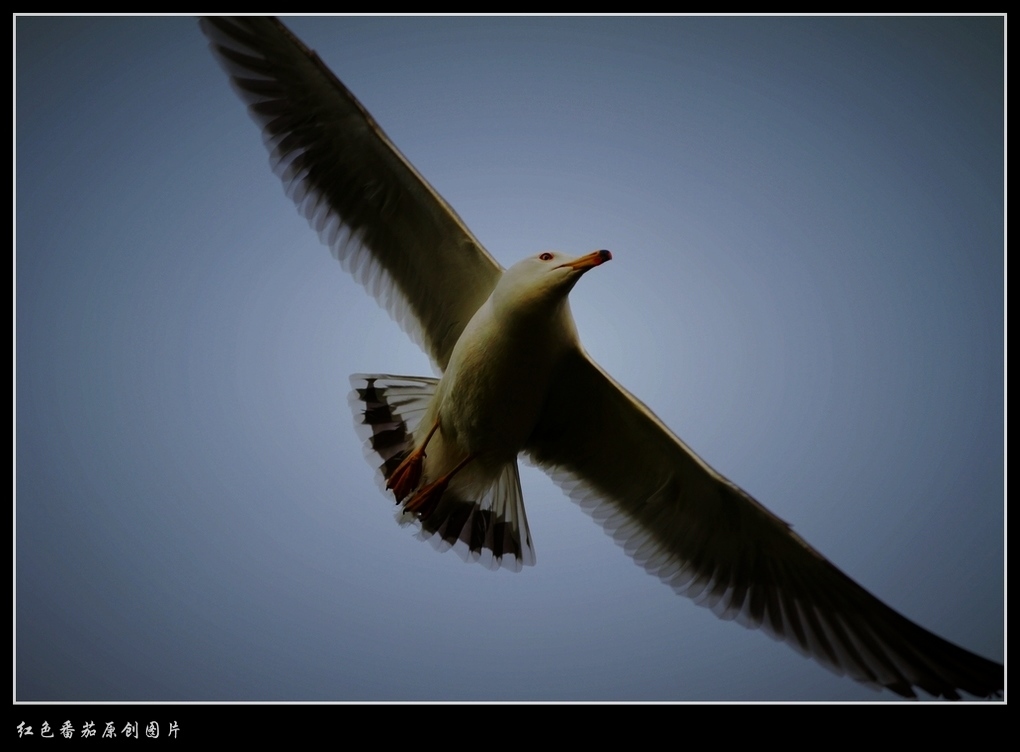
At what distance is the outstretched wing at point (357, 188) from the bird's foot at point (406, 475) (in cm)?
45

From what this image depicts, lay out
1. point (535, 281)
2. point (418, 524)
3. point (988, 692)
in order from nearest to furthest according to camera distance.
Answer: point (535, 281) < point (988, 692) < point (418, 524)

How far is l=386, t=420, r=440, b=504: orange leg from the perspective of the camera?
13.0ft

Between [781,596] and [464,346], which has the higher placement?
[464,346]

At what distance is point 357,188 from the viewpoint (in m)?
3.95

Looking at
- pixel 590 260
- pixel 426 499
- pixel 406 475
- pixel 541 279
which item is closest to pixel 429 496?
pixel 426 499

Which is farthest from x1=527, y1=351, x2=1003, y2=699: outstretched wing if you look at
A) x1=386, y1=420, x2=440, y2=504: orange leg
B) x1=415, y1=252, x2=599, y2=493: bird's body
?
x1=386, y1=420, x2=440, y2=504: orange leg

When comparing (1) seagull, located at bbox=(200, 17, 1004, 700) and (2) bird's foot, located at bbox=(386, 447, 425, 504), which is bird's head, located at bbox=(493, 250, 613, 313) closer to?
(1) seagull, located at bbox=(200, 17, 1004, 700)

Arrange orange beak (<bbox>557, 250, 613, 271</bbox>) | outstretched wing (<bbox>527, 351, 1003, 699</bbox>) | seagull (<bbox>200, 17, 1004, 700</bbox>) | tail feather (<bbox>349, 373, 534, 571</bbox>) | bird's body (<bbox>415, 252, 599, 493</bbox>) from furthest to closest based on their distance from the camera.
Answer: tail feather (<bbox>349, 373, 534, 571</bbox>)
outstretched wing (<bbox>527, 351, 1003, 699</bbox>)
seagull (<bbox>200, 17, 1004, 700</bbox>)
bird's body (<bbox>415, 252, 599, 493</bbox>)
orange beak (<bbox>557, 250, 613, 271</bbox>)

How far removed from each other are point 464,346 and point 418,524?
34.3 inches

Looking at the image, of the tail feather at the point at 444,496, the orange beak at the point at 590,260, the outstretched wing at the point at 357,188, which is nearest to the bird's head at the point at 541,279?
the orange beak at the point at 590,260

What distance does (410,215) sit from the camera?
154 inches

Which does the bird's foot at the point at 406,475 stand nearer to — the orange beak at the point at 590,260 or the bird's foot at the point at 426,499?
the bird's foot at the point at 426,499

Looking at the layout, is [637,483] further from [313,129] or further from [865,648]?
[313,129]

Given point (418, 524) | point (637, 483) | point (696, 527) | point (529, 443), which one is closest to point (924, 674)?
point (696, 527)
